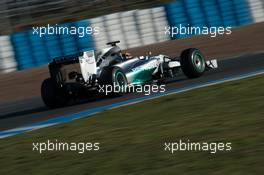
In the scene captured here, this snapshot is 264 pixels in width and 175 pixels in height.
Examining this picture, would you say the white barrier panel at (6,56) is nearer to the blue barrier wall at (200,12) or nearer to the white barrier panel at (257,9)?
Answer: the blue barrier wall at (200,12)

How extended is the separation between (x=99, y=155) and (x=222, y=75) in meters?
7.65

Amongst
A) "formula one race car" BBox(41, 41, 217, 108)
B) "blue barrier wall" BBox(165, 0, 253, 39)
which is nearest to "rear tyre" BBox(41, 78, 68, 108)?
"formula one race car" BBox(41, 41, 217, 108)

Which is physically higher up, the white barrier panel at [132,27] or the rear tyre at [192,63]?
the white barrier panel at [132,27]

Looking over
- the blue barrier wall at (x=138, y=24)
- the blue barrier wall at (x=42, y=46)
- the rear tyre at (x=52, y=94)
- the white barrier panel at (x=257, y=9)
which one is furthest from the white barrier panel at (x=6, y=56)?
the white barrier panel at (x=257, y=9)

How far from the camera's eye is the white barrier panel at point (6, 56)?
2155 cm

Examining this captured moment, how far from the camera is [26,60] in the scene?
72.3ft

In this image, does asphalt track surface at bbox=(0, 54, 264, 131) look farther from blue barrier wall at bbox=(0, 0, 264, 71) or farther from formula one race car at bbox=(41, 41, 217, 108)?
blue barrier wall at bbox=(0, 0, 264, 71)

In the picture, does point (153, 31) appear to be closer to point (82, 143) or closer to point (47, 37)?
point (47, 37)

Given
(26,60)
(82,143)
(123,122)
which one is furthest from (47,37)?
(82,143)

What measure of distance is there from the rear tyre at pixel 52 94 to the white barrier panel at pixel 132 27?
8688 millimetres

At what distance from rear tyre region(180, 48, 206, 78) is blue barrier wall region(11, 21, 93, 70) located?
7869 mm

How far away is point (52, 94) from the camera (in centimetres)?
1377

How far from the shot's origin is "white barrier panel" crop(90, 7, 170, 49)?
22.7 meters

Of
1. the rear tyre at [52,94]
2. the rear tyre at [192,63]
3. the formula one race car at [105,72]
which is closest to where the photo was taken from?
the formula one race car at [105,72]
